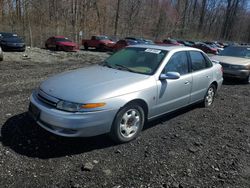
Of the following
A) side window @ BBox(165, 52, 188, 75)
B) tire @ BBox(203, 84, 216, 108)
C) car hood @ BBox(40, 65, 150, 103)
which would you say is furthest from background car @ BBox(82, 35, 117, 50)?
car hood @ BBox(40, 65, 150, 103)

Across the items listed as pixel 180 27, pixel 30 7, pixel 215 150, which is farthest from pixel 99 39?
pixel 180 27

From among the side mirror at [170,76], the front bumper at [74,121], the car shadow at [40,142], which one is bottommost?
the car shadow at [40,142]

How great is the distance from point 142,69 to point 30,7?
27581 millimetres

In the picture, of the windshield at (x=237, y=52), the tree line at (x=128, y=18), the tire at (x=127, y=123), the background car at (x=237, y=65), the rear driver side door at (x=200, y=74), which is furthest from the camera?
the tree line at (x=128, y=18)

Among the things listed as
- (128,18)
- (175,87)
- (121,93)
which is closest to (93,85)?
(121,93)

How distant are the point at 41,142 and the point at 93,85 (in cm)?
117

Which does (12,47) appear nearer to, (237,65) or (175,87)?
(237,65)

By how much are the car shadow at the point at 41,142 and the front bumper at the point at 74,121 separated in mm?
312

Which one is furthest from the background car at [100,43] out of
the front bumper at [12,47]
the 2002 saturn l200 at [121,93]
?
the 2002 saturn l200 at [121,93]

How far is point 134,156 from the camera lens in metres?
3.58

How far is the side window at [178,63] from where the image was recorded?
4473 millimetres

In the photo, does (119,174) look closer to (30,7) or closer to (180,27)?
(30,7)

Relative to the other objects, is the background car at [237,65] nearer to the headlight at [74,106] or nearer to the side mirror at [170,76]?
the side mirror at [170,76]

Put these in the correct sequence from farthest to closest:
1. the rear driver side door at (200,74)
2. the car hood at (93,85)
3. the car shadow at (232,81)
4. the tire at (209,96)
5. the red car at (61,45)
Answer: the red car at (61,45)
the car shadow at (232,81)
the tire at (209,96)
the rear driver side door at (200,74)
the car hood at (93,85)
